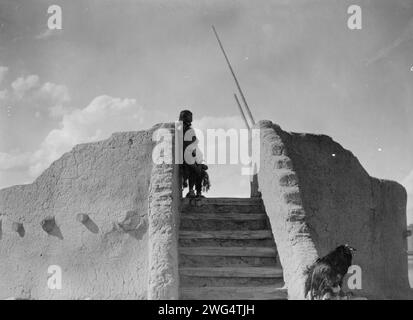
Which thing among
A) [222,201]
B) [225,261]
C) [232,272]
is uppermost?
[222,201]

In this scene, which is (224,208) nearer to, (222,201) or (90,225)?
(222,201)

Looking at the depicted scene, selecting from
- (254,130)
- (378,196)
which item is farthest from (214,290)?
(378,196)

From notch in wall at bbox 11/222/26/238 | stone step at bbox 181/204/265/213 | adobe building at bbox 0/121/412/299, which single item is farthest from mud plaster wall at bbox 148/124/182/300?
notch in wall at bbox 11/222/26/238

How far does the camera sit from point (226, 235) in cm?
745

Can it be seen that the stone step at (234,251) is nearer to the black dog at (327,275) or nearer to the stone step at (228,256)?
the stone step at (228,256)

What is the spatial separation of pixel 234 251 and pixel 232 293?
699 mm

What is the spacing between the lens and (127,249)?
24.9ft

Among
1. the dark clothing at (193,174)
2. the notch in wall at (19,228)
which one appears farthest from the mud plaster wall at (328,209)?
the notch in wall at (19,228)

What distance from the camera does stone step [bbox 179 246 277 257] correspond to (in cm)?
716

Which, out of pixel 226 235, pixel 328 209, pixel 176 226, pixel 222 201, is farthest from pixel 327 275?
pixel 222 201

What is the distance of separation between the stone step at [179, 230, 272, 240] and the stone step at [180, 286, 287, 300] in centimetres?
92

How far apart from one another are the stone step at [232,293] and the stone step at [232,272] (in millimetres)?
244

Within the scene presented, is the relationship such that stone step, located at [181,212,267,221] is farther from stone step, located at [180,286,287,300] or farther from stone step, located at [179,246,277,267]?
stone step, located at [180,286,287,300]
